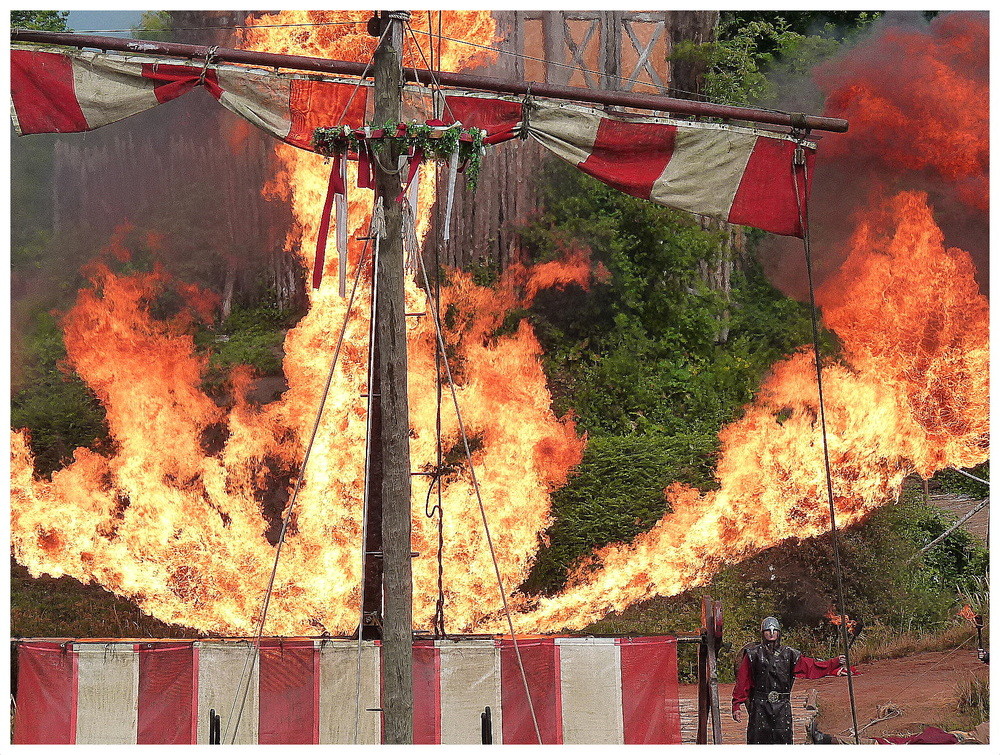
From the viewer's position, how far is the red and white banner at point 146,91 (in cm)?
812

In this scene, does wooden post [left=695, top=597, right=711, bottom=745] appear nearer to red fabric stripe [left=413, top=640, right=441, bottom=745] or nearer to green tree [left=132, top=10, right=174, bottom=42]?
red fabric stripe [left=413, top=640, right=441, bottom=745]

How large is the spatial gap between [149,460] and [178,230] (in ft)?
17.0

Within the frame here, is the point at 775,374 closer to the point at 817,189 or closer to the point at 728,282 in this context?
the point at 728,282

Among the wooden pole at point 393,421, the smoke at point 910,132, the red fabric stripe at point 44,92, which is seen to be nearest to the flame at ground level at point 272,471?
the wooden pole at point 393,421

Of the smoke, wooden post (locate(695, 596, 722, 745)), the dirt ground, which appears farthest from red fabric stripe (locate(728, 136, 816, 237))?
the smoke

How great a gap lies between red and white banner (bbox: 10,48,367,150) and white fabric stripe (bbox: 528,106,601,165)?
4.77 feet

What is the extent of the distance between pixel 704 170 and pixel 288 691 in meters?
5.35

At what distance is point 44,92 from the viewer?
27.5 feet

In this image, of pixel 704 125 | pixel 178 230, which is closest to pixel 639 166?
pixel 704 125

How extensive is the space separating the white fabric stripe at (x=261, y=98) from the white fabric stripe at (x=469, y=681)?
14.3 ft

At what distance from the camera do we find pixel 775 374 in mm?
15844

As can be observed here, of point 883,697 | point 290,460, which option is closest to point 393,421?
point 290,460

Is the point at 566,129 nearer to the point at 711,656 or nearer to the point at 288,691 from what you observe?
the point at 711,656

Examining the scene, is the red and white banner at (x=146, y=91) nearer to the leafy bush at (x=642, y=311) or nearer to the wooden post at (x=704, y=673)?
the wooden post at (x=704, y=673)
